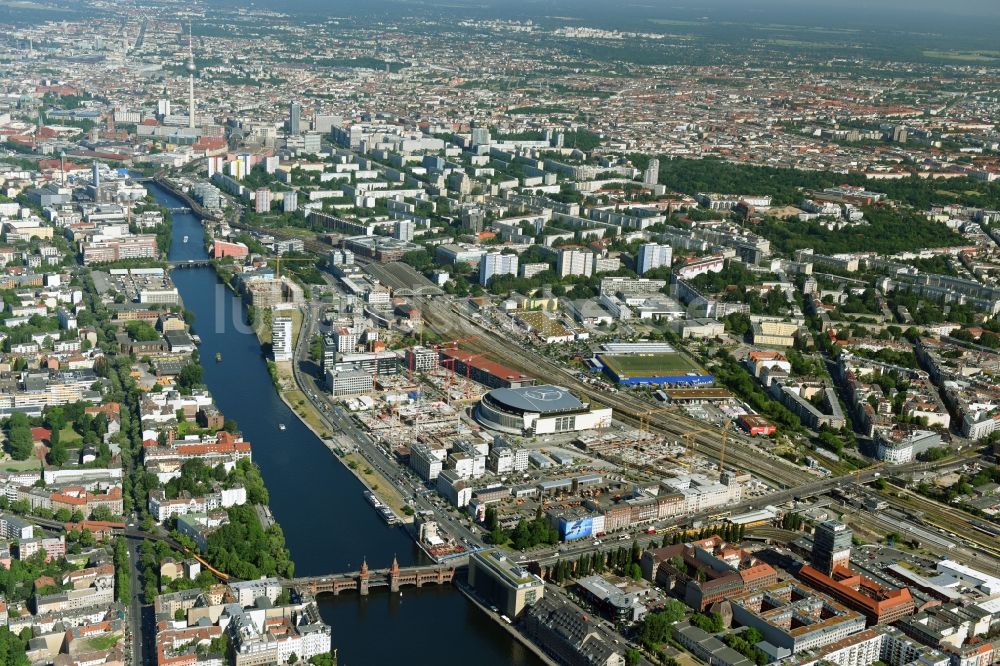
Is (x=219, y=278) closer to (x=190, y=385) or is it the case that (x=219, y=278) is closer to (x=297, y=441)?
(x=190, y=385)

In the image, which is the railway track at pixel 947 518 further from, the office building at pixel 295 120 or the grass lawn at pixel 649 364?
the office building at pixel 295 120

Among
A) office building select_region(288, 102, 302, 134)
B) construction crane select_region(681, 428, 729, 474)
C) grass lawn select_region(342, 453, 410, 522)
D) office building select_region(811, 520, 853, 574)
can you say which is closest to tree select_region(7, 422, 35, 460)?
grass lawn select_region(342, 453, 410, 522)

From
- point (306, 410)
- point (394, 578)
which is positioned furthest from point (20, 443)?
point (394, 578)

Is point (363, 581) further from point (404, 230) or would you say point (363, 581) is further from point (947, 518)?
point (404, 230)

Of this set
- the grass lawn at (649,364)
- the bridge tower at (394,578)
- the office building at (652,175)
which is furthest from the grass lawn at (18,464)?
the office building at (652,175)

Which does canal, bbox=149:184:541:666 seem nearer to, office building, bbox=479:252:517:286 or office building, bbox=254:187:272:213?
office building, bbox=479:252:517:286
